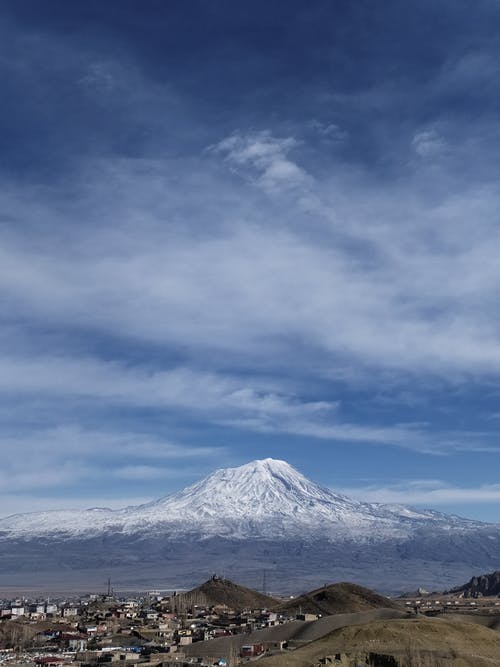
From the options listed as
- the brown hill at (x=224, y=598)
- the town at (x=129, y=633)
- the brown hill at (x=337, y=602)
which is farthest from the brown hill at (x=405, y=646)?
the brown hill at (x=224, y=598)

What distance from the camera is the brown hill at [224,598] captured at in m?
163

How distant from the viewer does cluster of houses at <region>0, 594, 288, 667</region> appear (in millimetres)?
87312

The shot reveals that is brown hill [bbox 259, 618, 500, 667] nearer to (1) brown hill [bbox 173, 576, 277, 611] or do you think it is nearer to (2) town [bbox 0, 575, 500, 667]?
(2) town [bbox 0, 575, 500, 667]

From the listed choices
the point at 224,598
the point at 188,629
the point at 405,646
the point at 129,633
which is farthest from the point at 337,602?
the point at 405,646

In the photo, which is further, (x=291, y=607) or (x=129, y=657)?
(x=291, y=607)

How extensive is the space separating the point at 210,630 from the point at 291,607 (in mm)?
39567

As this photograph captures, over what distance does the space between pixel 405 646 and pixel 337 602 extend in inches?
2781

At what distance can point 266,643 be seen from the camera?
98062 mm

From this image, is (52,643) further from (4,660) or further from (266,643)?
(266,643)

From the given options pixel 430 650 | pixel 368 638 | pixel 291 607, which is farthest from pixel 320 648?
pixel 291 607

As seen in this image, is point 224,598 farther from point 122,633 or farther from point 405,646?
point 405,646

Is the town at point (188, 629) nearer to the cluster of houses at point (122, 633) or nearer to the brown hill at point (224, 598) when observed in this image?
the cluster of houses at point (122, 633)

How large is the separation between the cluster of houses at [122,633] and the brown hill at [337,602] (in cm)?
1222

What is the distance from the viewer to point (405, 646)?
3248 inches
